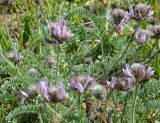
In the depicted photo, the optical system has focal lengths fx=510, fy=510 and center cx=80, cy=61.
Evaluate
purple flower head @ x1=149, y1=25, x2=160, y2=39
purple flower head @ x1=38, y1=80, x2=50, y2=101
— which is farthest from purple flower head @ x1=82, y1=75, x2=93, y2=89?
purple flower head @ x1=149, y1=25, x2=160, y2=39

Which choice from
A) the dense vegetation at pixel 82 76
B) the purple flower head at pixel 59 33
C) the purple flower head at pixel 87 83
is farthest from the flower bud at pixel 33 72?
the purple flower head at pixel 87 83

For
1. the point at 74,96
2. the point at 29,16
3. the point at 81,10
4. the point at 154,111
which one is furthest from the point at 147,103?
the point at 29,16

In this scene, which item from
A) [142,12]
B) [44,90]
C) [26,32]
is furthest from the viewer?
[26,32]

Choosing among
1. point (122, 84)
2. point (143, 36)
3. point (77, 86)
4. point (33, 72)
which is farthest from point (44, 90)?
point (143, 36)

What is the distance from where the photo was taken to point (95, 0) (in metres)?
3.28

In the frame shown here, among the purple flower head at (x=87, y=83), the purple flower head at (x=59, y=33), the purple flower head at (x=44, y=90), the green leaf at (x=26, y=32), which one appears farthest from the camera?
the green leaf at (x=26, y=32)

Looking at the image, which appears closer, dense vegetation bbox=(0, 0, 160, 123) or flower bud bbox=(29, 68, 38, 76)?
dense vegetation bbox=(0, 0, 160, 123)

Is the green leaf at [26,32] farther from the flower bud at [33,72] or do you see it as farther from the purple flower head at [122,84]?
the purple flower head at [122,84]

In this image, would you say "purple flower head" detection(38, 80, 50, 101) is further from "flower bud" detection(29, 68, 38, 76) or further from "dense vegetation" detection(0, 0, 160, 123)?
"flower bud" detection(29, 68, 38, 76)

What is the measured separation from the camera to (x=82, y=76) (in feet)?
5.46

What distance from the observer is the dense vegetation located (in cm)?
160

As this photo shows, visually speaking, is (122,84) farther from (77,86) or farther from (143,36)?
(143,36)

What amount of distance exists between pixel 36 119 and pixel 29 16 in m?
1.16

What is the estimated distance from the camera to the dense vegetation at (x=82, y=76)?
1.60m
